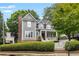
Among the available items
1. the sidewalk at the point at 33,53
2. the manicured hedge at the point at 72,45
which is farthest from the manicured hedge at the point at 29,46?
the manicured hedge at the point at 72,45

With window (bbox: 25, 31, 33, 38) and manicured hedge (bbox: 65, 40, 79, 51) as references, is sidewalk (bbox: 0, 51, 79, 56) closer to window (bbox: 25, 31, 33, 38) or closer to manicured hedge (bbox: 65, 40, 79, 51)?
manicured hedge (bbox: 65, 40, 79, 51)

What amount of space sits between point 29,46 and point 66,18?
49 cm

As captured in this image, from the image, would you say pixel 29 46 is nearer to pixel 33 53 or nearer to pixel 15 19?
pixel 33 53

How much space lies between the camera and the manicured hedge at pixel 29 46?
214 cm

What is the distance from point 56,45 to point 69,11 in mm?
385

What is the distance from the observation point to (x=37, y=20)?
214 centimetres

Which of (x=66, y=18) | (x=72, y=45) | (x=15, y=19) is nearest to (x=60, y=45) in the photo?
(x=72, y=45)

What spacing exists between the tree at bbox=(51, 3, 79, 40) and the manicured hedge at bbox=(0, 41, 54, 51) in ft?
0.64

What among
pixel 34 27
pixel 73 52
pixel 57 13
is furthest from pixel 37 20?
pixel 73 52

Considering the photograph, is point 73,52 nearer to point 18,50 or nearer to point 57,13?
point 57,13

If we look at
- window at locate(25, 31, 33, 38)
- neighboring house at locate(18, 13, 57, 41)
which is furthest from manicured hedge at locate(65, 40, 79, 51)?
window at locate(25, 31, 33, 38)

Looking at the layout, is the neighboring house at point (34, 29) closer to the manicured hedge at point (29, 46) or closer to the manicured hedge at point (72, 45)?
the manicured hedge at point (29, 46)

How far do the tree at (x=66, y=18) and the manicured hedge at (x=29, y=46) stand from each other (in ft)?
0.64

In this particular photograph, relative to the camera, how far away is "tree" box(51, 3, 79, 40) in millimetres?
2119
